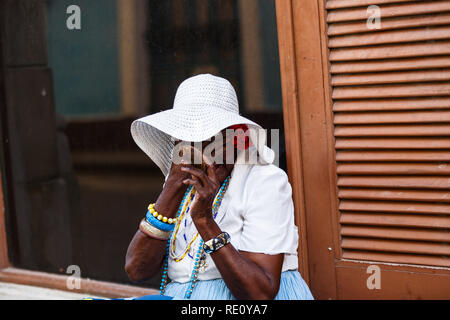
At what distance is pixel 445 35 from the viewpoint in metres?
2.09

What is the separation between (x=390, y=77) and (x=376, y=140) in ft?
0.90

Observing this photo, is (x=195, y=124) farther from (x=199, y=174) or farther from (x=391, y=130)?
(x=391, y=130)

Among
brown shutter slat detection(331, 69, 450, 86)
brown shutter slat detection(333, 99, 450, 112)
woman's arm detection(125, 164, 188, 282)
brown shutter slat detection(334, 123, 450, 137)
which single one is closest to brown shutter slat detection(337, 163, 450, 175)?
brown shutter slat detection(334, 123, 450, 137)

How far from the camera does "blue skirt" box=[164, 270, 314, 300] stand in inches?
70.5

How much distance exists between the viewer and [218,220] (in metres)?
1.87

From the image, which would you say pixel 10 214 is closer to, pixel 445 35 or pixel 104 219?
pixel 104 219

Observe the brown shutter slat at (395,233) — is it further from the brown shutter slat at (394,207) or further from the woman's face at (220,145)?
the woman's face at (220,145)

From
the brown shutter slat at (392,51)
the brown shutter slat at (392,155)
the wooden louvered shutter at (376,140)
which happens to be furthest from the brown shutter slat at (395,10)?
the brown shutter slat at (392,155)

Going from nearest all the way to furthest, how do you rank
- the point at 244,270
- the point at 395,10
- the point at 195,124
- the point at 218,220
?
1. the point at 244,270
2. the point at 195,124
3. the point at 218,220
4. the point at 395,10

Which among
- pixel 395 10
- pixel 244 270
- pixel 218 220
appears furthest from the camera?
pixel 395 10

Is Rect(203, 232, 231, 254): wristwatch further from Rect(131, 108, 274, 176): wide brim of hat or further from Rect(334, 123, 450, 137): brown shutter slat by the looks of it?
Rect(334, 123, 450, 137): brown shutter slat

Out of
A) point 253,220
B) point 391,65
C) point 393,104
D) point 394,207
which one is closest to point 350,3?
point 391,65

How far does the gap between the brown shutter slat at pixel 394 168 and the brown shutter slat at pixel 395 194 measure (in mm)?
77
